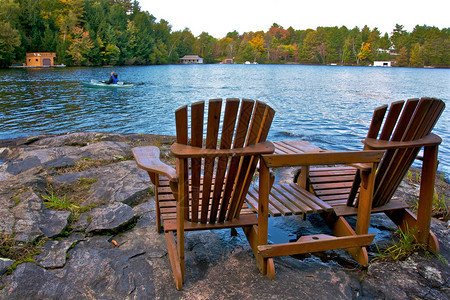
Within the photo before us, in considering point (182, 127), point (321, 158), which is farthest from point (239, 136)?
point (321, 158)

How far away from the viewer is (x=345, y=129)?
51.6ft

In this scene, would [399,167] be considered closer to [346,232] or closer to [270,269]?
[346,232]

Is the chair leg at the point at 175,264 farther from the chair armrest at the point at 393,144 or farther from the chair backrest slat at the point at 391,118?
the chair backrest slat at the point at 391,118

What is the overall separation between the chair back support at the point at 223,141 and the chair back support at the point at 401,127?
3.48ft

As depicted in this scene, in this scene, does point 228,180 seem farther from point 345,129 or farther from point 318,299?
point 345,129

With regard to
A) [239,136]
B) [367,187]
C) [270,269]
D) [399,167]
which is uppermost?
[239,136]

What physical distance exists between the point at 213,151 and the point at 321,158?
98 centimetres

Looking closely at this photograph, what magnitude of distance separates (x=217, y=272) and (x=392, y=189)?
2004 mm

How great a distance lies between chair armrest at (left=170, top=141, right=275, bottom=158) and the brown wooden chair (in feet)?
0.33

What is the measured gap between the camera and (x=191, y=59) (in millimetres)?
150250

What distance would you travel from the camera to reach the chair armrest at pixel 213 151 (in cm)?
245

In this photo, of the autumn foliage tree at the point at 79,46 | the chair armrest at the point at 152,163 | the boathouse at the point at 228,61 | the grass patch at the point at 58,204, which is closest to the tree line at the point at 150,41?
the autumn foliage tree at the point at 79,46

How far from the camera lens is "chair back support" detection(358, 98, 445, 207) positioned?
2.92m

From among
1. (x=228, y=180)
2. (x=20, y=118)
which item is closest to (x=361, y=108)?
(x=20, y=118)
